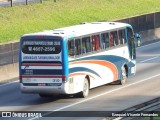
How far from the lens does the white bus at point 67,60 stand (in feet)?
91.6

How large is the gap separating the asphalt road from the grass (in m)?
11.9

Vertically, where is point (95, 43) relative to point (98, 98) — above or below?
above

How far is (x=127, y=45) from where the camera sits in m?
33.7

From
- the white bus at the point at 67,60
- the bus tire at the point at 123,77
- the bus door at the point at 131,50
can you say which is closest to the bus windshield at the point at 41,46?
the white bus at the point at 67,60

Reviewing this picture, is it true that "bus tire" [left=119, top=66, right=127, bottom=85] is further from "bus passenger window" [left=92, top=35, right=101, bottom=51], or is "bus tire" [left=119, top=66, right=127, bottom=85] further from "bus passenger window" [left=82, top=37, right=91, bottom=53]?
"bus passenger window" [left=82, top=37, right=91, bottom=53]

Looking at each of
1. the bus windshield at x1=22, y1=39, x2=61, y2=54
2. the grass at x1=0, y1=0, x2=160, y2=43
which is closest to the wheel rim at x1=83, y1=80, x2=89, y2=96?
the bus windshield at x1=22, y1=39, x2=61, y2=54

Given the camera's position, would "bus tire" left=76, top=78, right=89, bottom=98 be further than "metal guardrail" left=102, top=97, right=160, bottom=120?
Yes

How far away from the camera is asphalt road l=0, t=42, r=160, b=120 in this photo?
89.2ft

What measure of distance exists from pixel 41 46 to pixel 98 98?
315 cm

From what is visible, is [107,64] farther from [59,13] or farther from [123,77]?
[59,13]

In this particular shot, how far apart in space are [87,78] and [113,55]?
2.64 meters

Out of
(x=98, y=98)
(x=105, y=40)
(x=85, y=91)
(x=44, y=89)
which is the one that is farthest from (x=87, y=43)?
(x=44, y=89)

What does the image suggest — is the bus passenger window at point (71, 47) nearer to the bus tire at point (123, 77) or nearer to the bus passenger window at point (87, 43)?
the bus passenger window at point (87, 43)

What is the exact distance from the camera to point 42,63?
28.0 meters
